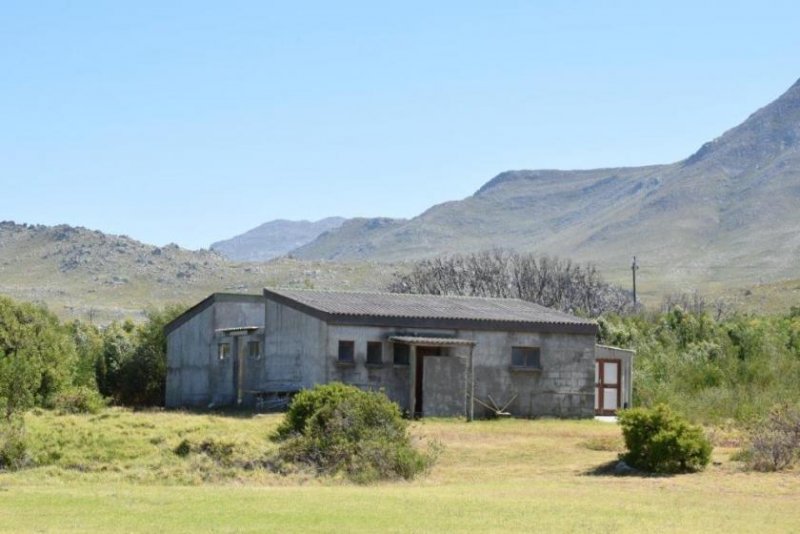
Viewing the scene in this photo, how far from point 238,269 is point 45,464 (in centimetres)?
12743

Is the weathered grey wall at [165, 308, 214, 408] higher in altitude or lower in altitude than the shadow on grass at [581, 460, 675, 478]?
higher

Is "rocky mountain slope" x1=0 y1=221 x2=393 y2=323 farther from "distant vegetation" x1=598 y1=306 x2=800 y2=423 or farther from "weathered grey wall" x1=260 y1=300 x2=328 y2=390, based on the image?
"weathered grey wall" x1=260 y1=300 x2=328 y2=390

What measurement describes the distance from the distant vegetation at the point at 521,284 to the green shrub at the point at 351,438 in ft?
155

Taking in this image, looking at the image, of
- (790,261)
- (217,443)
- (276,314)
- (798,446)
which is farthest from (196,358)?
(790,261)

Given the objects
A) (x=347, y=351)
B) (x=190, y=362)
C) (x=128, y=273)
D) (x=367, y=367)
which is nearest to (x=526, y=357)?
(x=367, y=367)

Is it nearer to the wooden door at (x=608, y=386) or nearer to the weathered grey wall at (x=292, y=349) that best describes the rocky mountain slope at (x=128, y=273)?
the weathered grey wall at (x=292, y=349)

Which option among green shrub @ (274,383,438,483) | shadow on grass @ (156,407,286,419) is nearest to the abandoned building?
shadow on grass @ (156,407,286,419)

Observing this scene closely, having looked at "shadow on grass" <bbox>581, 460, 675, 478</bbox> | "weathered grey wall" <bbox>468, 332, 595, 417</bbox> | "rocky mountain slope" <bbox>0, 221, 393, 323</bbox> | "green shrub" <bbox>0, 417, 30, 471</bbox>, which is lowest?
"shadow on grass" <bbox>581, 460, 675, 478</bbox>

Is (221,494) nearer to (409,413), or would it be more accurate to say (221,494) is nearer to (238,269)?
(409,413)

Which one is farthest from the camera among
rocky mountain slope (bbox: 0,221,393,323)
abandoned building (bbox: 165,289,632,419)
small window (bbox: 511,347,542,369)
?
rocky mountain slope (bbox: 0,221,393,323)

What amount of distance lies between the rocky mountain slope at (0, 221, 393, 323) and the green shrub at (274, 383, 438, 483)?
9885 cm

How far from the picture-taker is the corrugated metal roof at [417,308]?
4259 cm

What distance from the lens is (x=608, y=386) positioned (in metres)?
48.1

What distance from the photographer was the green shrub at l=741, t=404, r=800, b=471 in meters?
29.1
